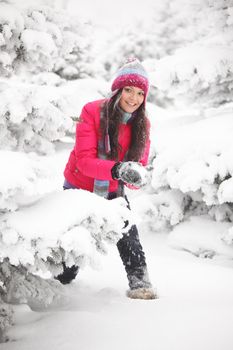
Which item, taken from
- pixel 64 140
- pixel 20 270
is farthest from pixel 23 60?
pixel 64 140

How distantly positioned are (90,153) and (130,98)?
2.18 feet

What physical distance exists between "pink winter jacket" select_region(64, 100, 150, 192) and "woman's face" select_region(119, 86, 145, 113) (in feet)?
0.59

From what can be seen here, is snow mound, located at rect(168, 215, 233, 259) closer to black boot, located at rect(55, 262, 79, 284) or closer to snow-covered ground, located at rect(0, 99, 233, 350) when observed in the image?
snow-covered ground, located at rect(0, 99, 233, 350)

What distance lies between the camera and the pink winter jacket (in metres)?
3.04

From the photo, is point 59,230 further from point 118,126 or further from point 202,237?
point 202,237

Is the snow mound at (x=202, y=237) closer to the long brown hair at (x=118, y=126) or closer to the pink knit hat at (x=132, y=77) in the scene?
the long brown hair at (x=118, y=126)

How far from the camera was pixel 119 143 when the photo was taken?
3557 mm

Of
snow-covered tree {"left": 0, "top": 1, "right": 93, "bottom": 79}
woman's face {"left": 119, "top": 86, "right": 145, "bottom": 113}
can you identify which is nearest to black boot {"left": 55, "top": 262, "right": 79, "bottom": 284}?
woman's face {"left": 119, "top": 86, "right": 145, "bottom": 113}

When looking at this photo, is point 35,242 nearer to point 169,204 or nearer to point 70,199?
point 70,199

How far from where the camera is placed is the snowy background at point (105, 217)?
216cm

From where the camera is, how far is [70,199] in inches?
96.3

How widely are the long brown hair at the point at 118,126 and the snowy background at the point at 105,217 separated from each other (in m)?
0.36

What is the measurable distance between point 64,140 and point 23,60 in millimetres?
7860

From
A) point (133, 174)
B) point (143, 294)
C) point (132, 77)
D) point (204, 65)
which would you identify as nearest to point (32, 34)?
point (132, 77)
